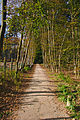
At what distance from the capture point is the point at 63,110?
3.88 m

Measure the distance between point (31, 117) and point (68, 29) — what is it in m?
9.26

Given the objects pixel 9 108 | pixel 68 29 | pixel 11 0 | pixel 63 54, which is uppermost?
pixel 11 0

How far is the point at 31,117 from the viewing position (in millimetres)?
3400

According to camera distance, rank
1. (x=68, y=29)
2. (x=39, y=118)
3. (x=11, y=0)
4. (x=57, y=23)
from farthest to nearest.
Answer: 1. (x=57, y=23)
2. (x=68, y=29)
3. (x=11, y=0)
4. (x=39, y=118)

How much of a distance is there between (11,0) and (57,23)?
248 inches

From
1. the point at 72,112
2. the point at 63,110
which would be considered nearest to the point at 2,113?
the point at 63,110

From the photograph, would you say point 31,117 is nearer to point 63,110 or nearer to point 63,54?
point 63,110

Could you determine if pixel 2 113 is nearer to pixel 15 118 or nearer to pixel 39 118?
pixel 15 118

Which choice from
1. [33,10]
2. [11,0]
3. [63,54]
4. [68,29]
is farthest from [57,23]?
[33,10]

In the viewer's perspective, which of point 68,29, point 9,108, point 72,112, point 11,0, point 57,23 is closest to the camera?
point 72,112

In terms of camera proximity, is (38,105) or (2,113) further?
(38,105)

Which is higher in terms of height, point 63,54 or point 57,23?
point 57,23

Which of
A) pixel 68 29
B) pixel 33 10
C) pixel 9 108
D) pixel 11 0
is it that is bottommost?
pixel 9 108

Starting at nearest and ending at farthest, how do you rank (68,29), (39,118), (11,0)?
(39,118), (11,0), (68,29)
